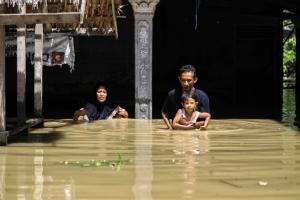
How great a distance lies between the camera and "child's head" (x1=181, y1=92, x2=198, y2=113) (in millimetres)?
8891

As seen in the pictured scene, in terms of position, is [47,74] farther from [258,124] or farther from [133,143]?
[133,143]

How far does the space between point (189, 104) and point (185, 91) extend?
0.90 ft

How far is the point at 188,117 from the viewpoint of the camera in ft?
30.2

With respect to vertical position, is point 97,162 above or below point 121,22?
below

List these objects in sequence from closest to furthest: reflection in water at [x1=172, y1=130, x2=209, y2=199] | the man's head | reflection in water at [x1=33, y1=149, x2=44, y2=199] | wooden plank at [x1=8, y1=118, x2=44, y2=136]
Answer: reflection in water at [x1=33, y1=149, x2=44, y2=199] → reflection in water at [x1=172, y1=130, x2=209, y2=199] → wooden plank at [x1=8, y1=118, x2=44, y2=136] → the man's head

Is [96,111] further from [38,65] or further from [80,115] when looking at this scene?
[38,65]

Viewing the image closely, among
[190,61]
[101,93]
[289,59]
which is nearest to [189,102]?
[101,93]

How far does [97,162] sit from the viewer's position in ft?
19.5

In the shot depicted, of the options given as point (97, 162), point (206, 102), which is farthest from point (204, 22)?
point (97, 162)

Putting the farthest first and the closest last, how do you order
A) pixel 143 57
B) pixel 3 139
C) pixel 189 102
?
1. pixel 143 57
2. pixel 189 102
3. pixel 3 139

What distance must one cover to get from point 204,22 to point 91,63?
3309 millimetres

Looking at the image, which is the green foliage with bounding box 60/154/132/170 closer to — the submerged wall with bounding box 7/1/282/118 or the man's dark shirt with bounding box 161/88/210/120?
the man's dark shirt with bounding box 161/88/210/120

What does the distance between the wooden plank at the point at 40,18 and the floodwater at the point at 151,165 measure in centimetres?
136

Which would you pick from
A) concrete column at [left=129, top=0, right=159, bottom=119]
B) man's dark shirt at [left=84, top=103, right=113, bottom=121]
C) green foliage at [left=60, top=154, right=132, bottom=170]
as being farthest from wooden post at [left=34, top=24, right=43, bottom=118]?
green foliage at [left=60, top=154, right=132, bottom=170]
